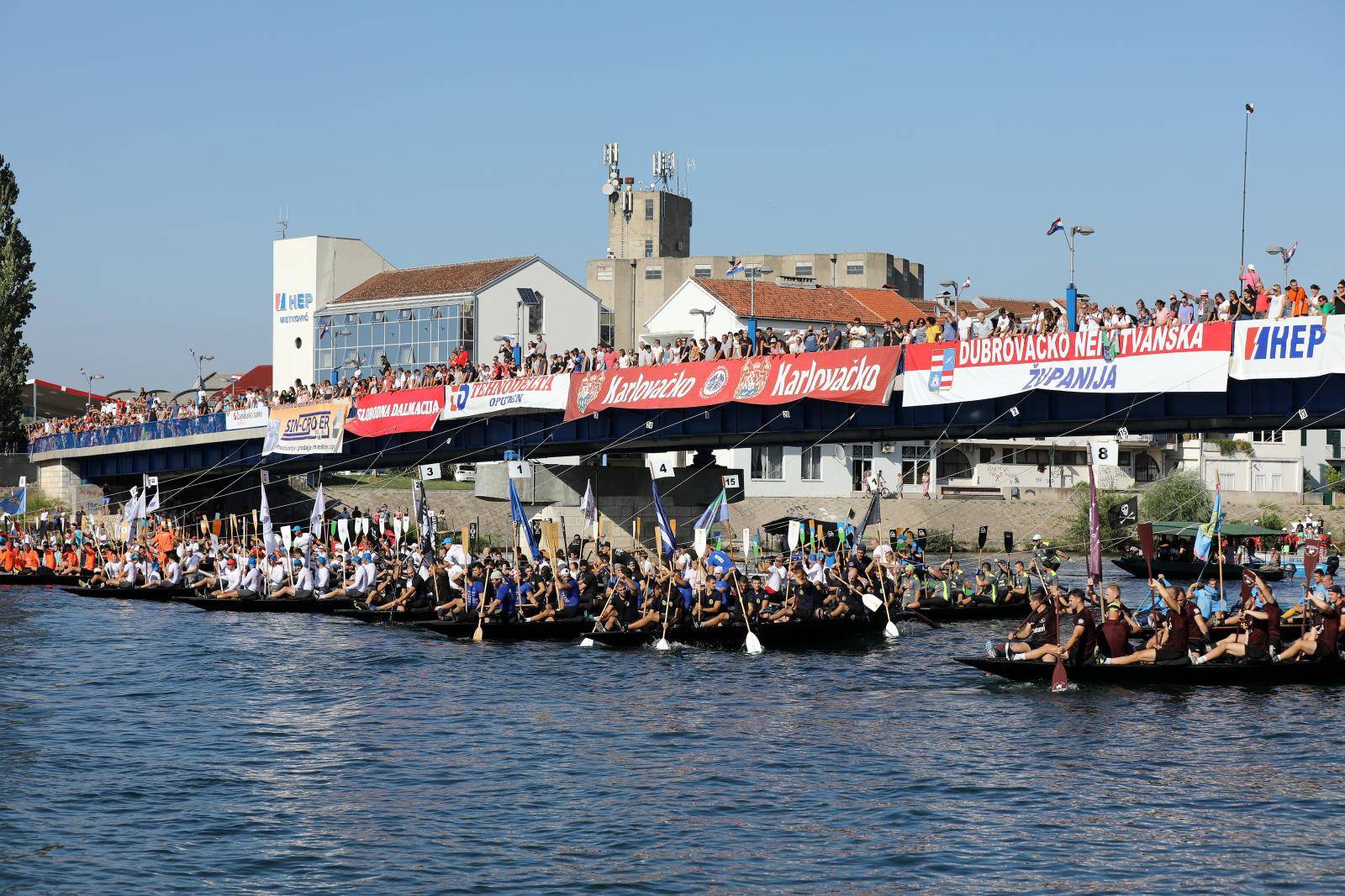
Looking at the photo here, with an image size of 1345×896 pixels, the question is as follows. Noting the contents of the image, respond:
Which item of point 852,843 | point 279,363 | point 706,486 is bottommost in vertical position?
point 852,843

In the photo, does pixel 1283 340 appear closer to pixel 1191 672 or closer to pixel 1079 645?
pixel 1191 672

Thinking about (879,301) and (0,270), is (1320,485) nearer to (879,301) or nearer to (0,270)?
(879,301)

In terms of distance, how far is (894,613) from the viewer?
41.2 meters

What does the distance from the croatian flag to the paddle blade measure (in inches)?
501

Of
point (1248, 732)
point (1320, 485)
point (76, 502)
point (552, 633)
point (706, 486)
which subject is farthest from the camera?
point (1320, 485)

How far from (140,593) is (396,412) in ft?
36.2

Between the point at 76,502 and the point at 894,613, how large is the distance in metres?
54.0

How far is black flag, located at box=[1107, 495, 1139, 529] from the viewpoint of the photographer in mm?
78750

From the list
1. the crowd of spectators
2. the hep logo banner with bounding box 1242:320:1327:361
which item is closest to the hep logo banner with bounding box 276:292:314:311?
the crowd of spectators

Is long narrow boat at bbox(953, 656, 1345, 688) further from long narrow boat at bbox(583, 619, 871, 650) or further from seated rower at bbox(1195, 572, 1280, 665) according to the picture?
long narrow boat at bbox(583, 619, 871, 650)

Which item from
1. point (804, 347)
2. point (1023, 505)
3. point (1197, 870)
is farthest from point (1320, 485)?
point (1197, 870)

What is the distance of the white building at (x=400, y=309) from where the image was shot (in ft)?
319

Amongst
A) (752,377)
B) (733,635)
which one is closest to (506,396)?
(752,377)

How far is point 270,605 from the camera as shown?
48.7 meters
